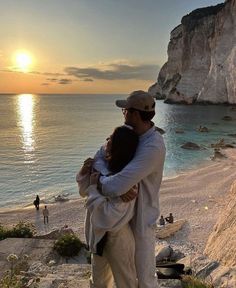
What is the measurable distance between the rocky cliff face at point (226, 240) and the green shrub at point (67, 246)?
10.9ft

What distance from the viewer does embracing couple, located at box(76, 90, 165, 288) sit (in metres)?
2.87

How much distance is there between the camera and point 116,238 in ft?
9.68

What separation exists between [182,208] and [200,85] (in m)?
89.2

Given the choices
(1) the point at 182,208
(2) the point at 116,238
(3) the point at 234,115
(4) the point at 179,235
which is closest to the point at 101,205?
(2) the point at 116,238

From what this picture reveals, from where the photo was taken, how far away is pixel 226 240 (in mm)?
6688

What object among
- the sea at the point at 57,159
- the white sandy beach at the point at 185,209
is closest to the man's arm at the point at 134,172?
the white sandy beach at the point at 185,209

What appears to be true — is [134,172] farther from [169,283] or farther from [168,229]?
[168,229]

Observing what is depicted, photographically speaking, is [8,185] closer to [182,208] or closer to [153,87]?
[182,208]

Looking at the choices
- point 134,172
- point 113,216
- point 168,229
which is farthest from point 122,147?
point 168,229

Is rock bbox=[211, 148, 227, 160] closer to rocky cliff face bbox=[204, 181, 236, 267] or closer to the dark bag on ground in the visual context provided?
rocky cliff face bbox=[204, 181, 236, 267]

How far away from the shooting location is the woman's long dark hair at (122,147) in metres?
2.92

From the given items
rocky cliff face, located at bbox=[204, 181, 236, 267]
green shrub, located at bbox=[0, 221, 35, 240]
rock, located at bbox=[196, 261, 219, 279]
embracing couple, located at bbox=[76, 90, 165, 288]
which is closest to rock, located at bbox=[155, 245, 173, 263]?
rocky cliff face, located at bbox=[204, 181, 236, 267]

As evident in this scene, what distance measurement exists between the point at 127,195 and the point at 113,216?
0.19 metres

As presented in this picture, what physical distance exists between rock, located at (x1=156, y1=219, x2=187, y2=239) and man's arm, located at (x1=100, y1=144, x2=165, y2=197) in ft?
43.2
